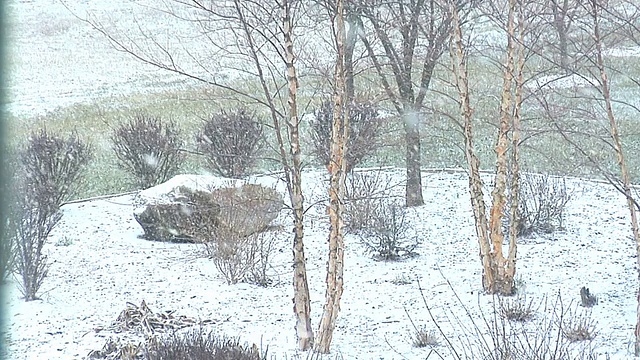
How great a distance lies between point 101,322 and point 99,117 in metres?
14.0

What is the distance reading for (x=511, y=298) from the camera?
8.34m

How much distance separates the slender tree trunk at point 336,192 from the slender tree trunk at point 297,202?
7.9 inches

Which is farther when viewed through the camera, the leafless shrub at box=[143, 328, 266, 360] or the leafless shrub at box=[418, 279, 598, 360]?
the leafless shrub at box=[143, 328, 266, 360]

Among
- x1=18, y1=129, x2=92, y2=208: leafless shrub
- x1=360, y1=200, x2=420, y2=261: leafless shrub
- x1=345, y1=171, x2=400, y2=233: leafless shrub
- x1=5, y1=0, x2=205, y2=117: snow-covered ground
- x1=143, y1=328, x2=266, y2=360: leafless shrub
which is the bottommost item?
x1=143, y1=328, x2=266, y2=360: leafless shrub

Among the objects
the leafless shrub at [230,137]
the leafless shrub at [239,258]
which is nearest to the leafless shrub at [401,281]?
the leafless shrub at [239,258]

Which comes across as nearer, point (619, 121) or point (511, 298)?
point (511, 298)

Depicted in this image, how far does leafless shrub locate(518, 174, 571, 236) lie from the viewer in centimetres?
1115

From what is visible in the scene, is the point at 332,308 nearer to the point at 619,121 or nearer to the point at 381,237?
the point at 381,237

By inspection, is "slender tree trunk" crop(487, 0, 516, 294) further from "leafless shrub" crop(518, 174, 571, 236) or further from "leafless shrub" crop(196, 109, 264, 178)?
"leafless shrub" crop(196, 109, 264, 178)

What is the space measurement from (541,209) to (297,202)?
18.2 ft

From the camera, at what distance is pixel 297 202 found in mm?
6539

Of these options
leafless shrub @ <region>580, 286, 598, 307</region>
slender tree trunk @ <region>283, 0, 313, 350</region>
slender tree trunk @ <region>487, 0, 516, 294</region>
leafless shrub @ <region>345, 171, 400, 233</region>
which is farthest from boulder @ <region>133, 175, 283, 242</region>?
leafless shrub @ <region>580, 286, 598, 307</region>

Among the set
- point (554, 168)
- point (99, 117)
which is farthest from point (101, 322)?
point (99, 117)

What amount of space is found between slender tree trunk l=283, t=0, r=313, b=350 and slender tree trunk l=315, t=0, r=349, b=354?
0.20 metres
